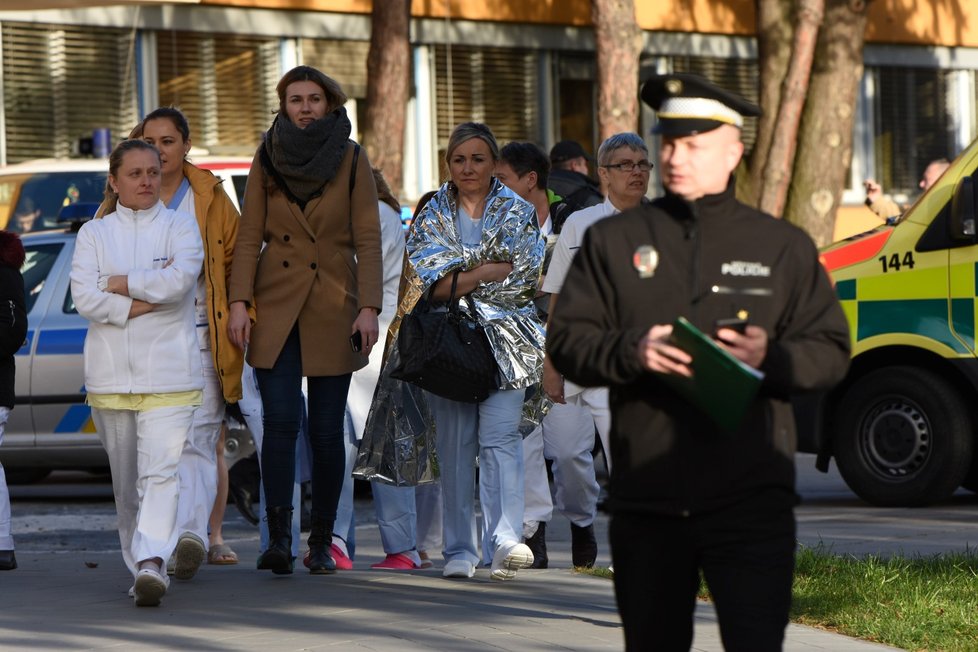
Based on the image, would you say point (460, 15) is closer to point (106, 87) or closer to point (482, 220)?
point (106, 87)

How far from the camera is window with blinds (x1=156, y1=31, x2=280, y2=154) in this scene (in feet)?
72.0

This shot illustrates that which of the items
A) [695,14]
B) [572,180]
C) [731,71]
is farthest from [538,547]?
[731,71]

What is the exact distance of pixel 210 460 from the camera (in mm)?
7871

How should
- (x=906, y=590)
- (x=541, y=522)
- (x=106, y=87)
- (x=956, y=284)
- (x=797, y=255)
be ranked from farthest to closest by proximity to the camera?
(x=106, y=87), (x=956, y=284), (x=541, y=522), (x=906, y=590), (x=797, y=255)

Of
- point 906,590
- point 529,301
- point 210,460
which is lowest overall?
point 906,590

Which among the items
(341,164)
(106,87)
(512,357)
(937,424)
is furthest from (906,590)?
(106,87)

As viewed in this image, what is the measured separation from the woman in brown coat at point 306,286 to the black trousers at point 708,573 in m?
3.53

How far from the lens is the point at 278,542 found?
24.5ft

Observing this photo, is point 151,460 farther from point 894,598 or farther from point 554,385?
point 894,598

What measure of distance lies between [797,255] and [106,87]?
1822 centimetres

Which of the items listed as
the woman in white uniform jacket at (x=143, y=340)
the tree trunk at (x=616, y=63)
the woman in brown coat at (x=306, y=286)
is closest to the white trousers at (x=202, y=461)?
the woman in brown coat at (x=306, y=286)

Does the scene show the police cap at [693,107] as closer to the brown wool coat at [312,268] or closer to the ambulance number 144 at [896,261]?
the brown wool coat at [312,268]

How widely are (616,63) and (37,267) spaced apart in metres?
9.29

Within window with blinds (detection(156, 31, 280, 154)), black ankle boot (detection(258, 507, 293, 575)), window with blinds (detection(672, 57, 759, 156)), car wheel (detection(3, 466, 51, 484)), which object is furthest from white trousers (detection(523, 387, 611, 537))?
window with blinds (detection(672, 57, 759, 156))
